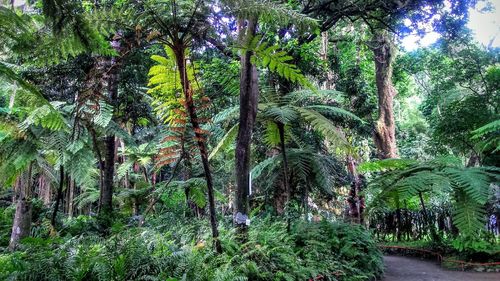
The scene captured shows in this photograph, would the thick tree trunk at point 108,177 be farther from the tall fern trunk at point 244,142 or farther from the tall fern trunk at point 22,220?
the tall fern trunk at point 244,142

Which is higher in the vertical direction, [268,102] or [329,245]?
[268,102]

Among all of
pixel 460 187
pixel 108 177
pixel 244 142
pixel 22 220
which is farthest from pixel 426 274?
pixel 22 220

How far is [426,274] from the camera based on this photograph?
592 cm

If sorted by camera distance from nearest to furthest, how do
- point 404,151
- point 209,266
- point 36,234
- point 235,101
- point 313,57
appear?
point 209,266
point 36,234
point 313,57
point 235,101
point 404,151

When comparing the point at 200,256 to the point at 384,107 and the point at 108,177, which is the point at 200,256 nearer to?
the point at 108,177

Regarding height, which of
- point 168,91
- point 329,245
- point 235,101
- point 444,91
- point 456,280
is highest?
point 444,91

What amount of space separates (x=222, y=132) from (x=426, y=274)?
4.10 meters

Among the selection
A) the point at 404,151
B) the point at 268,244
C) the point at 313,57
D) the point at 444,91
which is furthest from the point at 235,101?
the point at 404,151

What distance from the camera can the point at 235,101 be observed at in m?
8.06

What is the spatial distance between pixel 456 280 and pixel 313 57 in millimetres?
4296

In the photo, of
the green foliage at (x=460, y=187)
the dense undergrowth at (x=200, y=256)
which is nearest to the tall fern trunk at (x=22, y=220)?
the dense undergrowth at (x=200, y=256)

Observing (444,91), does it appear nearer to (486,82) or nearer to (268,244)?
(486,82)

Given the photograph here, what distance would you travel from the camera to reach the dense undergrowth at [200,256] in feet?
10.5

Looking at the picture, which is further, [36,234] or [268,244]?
[36,234]
